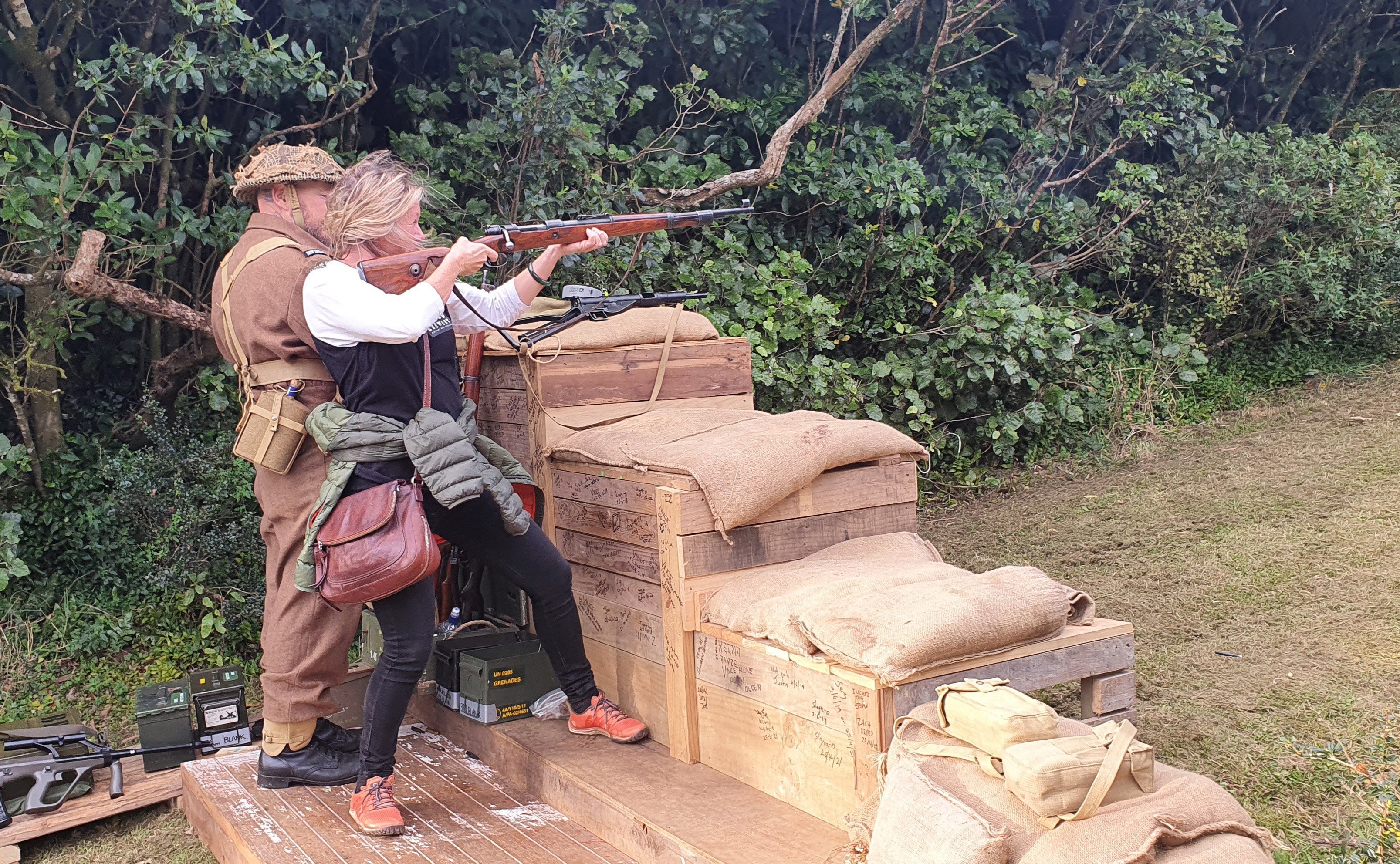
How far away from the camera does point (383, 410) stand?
127 inches

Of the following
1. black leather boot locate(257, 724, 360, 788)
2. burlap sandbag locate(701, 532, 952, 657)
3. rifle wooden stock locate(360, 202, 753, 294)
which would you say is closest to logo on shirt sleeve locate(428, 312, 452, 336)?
rifle wooden stock locate(360, 202, 753, 294)

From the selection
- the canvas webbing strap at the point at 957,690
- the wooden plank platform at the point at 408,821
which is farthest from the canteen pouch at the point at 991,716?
the wooden plank platform at the point at 408,821

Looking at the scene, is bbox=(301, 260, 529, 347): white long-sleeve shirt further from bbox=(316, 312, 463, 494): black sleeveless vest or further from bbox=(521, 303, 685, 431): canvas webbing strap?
bbox=(521, 303, 685, 431): canvas webbing strap

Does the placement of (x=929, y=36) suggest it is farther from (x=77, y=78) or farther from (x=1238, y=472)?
(x=77, y=78)

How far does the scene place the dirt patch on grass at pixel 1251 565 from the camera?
369 centimetres

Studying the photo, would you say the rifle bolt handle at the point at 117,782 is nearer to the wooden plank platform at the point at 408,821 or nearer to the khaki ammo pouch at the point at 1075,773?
the wooden plank platform at the point at 408,821

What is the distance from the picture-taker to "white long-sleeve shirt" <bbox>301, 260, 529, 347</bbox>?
118 inches

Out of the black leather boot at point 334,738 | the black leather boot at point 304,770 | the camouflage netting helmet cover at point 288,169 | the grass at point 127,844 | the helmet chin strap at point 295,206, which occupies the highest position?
the camouflage netting helmet cover at point 288,169

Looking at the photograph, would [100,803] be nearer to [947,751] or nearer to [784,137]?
[947,751]

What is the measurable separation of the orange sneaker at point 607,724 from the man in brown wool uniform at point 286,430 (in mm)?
754

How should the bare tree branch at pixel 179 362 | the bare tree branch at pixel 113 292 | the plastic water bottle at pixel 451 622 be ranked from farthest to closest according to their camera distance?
the bare tree branch at pixel 179 362
the bare tree branch at pixel 113 292
the plastic water bottle at pixel 451 622

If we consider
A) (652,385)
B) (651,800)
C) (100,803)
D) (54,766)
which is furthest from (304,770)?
(652,385)

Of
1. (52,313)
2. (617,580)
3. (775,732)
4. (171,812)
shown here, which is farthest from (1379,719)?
(52,313)

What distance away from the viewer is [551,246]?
3.77 m
